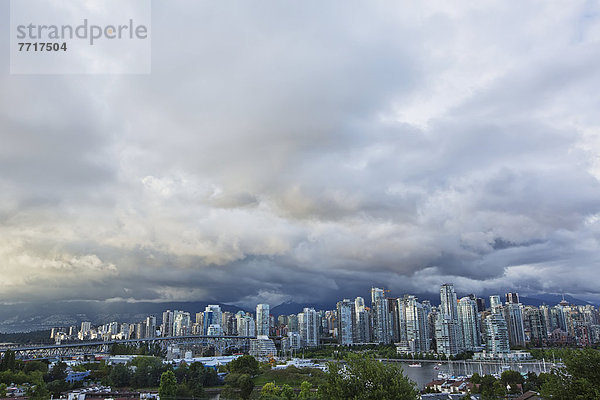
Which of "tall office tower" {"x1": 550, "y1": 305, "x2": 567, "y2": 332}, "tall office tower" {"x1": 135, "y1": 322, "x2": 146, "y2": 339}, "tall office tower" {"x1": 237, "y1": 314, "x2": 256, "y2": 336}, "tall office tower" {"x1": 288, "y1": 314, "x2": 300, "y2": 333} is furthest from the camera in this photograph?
"tall office tower" {"x1": 237, "y1": 314, "x2": 256, "y2": 336}

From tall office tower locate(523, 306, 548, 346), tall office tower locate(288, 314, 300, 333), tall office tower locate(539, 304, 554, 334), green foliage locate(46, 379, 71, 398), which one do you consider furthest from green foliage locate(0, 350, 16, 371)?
tall office tower locate(539, 304, 554, 334)

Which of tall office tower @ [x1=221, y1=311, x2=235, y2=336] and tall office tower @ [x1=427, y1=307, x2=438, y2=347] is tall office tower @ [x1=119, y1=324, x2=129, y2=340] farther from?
tall office tower @ [x1=427, y1=307, x2=438, y2=347]

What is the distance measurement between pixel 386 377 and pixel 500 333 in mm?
51635

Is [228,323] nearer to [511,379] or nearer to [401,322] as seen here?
[401,322]

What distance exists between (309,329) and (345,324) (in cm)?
637

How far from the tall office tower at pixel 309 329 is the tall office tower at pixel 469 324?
2394 centimetres

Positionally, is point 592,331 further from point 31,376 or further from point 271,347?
point 31,376

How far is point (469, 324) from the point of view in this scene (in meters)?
62.8

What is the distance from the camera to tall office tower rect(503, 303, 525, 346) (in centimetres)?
6125

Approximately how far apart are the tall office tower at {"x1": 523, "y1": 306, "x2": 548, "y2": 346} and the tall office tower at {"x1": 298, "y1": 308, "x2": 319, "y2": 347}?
112 feet

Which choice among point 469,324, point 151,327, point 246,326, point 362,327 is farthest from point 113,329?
point 469,324

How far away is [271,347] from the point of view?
189 feet

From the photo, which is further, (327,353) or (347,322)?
(347,322)

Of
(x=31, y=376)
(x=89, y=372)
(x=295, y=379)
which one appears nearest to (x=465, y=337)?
(x=295, y=379)
